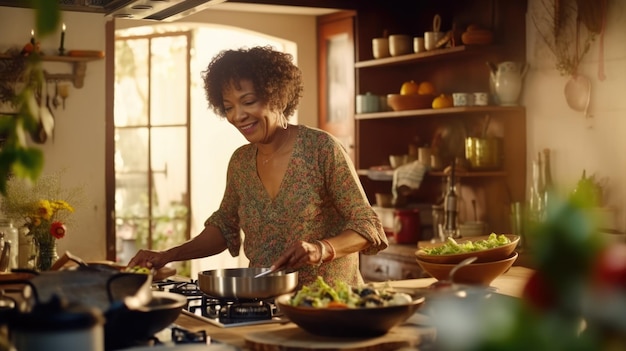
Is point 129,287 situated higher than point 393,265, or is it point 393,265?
point 129,287

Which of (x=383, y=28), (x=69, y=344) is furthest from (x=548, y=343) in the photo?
(x=383, y=28)

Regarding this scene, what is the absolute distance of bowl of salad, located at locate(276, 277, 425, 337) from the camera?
227 cm

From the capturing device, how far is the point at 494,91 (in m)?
5.59

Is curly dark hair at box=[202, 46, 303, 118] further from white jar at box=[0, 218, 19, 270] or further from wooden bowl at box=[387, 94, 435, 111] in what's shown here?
wooden bowl at box=[387, 94, 435, 111]

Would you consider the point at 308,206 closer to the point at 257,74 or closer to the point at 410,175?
the point at 257,74

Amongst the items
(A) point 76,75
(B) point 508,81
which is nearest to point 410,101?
(B) point 508,81

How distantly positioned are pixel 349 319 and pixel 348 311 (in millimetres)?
23

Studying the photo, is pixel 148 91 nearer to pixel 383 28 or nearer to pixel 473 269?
pixel 383 28

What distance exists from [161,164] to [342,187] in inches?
169

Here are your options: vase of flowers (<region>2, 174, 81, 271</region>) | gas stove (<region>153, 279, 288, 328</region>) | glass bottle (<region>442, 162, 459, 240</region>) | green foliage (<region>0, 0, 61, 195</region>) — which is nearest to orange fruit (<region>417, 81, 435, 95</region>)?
glass bottle (<region>442, 162, 459, 240</region>)

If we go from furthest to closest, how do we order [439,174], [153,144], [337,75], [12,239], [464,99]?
[153,144]
[337,75]
[439,174]
[464,99]
[12,239]

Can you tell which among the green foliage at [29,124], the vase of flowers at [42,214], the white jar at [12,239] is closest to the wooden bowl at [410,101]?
the vase of flowers at [42,214]

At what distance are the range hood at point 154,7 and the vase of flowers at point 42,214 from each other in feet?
3.78

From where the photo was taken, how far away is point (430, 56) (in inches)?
232
